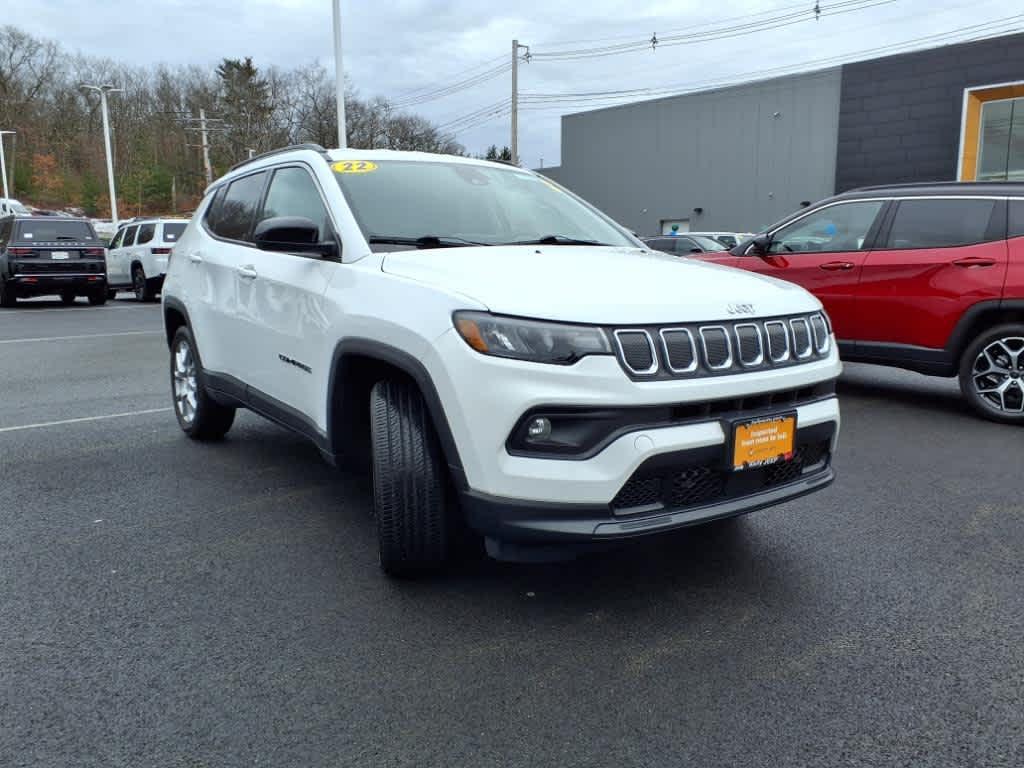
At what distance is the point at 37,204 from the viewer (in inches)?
2339

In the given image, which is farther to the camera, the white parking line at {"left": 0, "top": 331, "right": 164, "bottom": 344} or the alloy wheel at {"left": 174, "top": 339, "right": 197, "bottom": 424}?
the white parking line at {"left": 0, "top": 331, "right": 164, "bottom": 344}

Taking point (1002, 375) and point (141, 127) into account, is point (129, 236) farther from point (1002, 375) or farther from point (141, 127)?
point (141, 127)

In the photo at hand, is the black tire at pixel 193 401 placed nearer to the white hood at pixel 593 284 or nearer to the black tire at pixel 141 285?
the white hood at pixel 593 284

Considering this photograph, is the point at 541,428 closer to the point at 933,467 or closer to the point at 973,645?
the point at 973,645

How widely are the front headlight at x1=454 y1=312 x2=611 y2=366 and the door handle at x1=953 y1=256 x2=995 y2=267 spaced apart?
15.9 ft

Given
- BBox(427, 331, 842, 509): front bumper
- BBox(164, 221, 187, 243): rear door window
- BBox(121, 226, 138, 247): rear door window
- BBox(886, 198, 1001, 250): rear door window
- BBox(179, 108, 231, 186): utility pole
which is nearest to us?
BBox(427, 331, 842, 509): front bumper

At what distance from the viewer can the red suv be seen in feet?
20.3

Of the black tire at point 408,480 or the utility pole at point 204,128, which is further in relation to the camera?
the utility pole at point 204,128

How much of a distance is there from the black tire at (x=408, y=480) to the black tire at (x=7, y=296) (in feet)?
57.1

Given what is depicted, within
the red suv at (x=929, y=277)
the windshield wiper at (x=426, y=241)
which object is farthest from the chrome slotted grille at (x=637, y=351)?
the red suv at (x=929, y=277)

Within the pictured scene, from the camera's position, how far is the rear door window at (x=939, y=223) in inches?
251

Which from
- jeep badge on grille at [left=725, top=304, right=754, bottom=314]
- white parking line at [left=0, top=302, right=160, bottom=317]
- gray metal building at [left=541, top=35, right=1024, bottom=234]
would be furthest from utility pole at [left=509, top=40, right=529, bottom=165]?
jeep badge on grille at [left=725, top=304, right=754, bottom=314]

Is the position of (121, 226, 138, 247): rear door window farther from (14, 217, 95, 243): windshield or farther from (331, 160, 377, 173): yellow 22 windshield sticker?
(331, 160, 377, 173): yellow 22 windshield sticker

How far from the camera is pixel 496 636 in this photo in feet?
9.53
